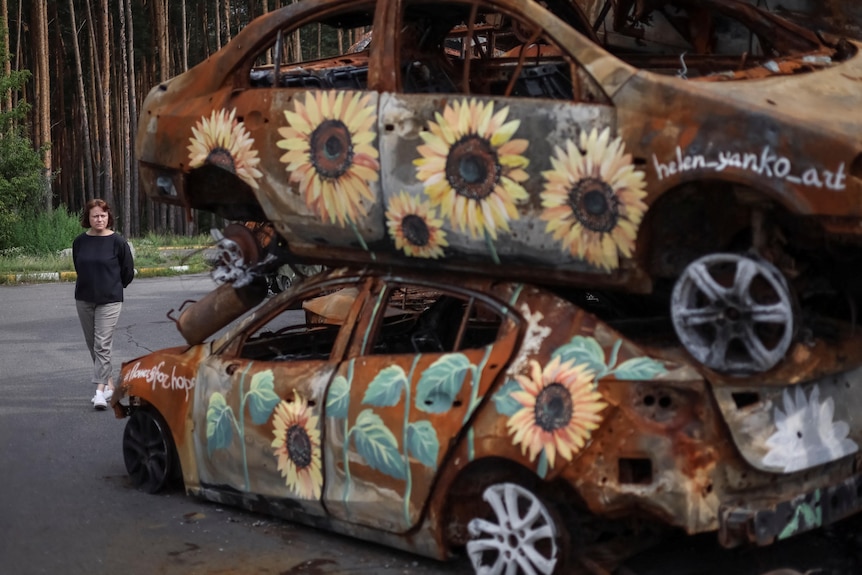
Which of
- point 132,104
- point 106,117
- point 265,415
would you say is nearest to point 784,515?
point 265,415

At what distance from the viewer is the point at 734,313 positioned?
4.54m

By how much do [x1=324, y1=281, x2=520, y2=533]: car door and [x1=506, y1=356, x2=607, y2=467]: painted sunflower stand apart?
0.20 m

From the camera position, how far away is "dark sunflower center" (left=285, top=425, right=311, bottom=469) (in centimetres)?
569

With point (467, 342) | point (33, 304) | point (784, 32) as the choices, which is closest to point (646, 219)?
point (467, 342)

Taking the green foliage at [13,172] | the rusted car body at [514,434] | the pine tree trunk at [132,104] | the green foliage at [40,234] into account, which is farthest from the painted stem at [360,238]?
the pine tree trunk at [132,104]

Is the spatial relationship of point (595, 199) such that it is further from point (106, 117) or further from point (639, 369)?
point (106, 117)

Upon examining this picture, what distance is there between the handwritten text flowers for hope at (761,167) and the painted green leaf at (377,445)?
5.59 feet

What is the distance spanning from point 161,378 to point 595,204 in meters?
2.98

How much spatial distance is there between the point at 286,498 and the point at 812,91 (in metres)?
3.17

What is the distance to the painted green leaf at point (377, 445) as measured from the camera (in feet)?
17.3

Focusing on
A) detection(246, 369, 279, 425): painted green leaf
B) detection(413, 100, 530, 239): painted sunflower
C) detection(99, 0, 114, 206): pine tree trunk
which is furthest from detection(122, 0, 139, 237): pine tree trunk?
detection(413, 100, 530, 239): painted sunflower

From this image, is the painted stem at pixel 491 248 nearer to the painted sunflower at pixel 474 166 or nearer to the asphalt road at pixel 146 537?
the painted sunflower at pixel 474 166

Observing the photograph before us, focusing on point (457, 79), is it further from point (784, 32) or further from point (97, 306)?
point (97, 306)

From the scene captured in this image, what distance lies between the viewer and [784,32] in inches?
239
